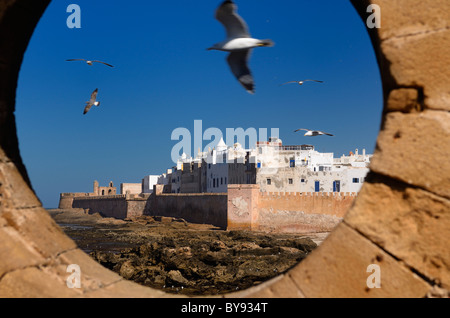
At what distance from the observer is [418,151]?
1889mm

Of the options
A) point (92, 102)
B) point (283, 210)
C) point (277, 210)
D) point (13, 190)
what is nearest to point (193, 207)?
point (277, 210)

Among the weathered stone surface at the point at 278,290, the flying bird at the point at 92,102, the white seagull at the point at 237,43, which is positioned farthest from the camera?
the flying bird at the point at 92,102

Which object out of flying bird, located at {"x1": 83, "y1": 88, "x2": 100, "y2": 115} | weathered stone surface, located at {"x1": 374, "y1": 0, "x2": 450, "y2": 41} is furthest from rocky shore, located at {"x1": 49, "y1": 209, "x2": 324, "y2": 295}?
weathered stone surface, located at {"x1": 374, "y1": 0, "x2": 450, "y2": 41}

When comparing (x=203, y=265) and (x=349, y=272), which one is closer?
(x=349, y=272)

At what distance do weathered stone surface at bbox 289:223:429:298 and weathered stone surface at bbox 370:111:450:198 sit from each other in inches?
13.3

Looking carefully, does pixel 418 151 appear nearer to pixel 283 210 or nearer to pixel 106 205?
pixel 283 210

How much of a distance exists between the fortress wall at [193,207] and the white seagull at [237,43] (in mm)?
25507

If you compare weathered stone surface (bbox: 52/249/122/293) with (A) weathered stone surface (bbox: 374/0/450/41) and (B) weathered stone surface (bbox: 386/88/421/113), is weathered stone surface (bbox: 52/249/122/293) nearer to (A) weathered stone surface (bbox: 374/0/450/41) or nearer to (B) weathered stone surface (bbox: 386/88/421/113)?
(B) weathered stone surface (bbox: 386/88/421/113)

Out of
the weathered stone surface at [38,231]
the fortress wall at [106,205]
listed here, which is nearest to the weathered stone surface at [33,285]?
the weathered stone surface at [38,231]

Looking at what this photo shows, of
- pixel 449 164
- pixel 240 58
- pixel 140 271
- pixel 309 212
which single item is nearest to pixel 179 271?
pixel 140 271

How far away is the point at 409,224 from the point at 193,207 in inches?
1343

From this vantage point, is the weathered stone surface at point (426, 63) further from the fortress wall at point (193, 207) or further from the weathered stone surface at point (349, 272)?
the fortress wall at point (193, 207)

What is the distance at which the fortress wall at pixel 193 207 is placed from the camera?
30.7 m

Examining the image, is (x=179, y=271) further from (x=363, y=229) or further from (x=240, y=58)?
(x=363, y=229)
